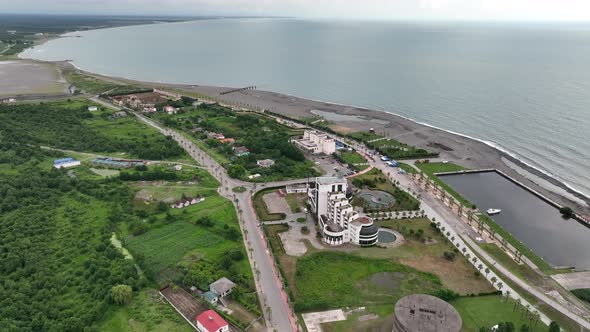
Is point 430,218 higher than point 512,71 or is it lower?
lower

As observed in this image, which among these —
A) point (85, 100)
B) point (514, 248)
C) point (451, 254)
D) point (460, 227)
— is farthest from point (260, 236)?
point (85, 100)

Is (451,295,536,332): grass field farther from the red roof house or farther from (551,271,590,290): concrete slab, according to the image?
the red roof house

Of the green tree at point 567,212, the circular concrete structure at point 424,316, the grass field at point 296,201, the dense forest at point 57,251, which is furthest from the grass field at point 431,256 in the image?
the dense forest at point 57,251

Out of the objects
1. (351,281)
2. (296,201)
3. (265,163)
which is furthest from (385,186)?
(351,281)

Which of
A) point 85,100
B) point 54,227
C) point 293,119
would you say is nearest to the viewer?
point 54,227

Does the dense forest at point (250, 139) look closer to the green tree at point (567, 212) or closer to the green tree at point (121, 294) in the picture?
the green tree at point (121, 294)

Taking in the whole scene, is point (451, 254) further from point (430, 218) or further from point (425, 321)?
point (425, 321)

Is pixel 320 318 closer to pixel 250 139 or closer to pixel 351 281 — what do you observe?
pixel 351 281
